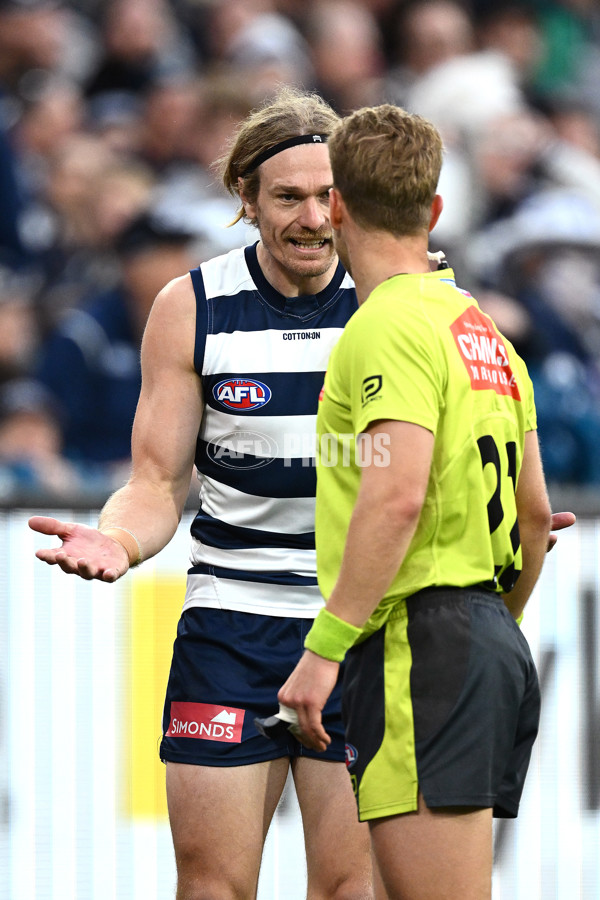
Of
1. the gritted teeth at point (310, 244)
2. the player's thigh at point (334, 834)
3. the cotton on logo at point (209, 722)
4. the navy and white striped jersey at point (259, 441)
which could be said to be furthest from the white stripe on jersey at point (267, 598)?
the gritted teeth at point (310, 244)

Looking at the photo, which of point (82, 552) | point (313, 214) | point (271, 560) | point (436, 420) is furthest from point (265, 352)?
point (436, 420)

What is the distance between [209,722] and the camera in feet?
10.4

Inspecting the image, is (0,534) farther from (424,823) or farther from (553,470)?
(553,470)

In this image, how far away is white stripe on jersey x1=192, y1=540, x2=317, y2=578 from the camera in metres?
3.26

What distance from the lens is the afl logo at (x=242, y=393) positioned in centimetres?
323

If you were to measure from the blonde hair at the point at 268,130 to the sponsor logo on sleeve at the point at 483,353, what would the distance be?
95cm

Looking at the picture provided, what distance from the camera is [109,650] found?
4.52m

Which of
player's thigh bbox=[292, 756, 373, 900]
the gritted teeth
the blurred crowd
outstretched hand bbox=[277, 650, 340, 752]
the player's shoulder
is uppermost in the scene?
the blurred crowd

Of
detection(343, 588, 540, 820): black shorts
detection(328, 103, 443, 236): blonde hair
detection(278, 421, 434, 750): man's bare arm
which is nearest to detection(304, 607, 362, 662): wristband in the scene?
detection(278, 421, 434, 750): man's bare arm


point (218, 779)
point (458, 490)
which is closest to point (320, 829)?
point (218, 779)

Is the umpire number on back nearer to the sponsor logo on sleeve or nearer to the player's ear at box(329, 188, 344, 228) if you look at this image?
the sponsor logo on sleeve

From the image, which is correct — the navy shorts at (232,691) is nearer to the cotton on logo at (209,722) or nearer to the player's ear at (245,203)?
the cotton on logo at (209,722)

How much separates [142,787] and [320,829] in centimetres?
144

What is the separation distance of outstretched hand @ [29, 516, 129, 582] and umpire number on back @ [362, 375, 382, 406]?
2.49ft
